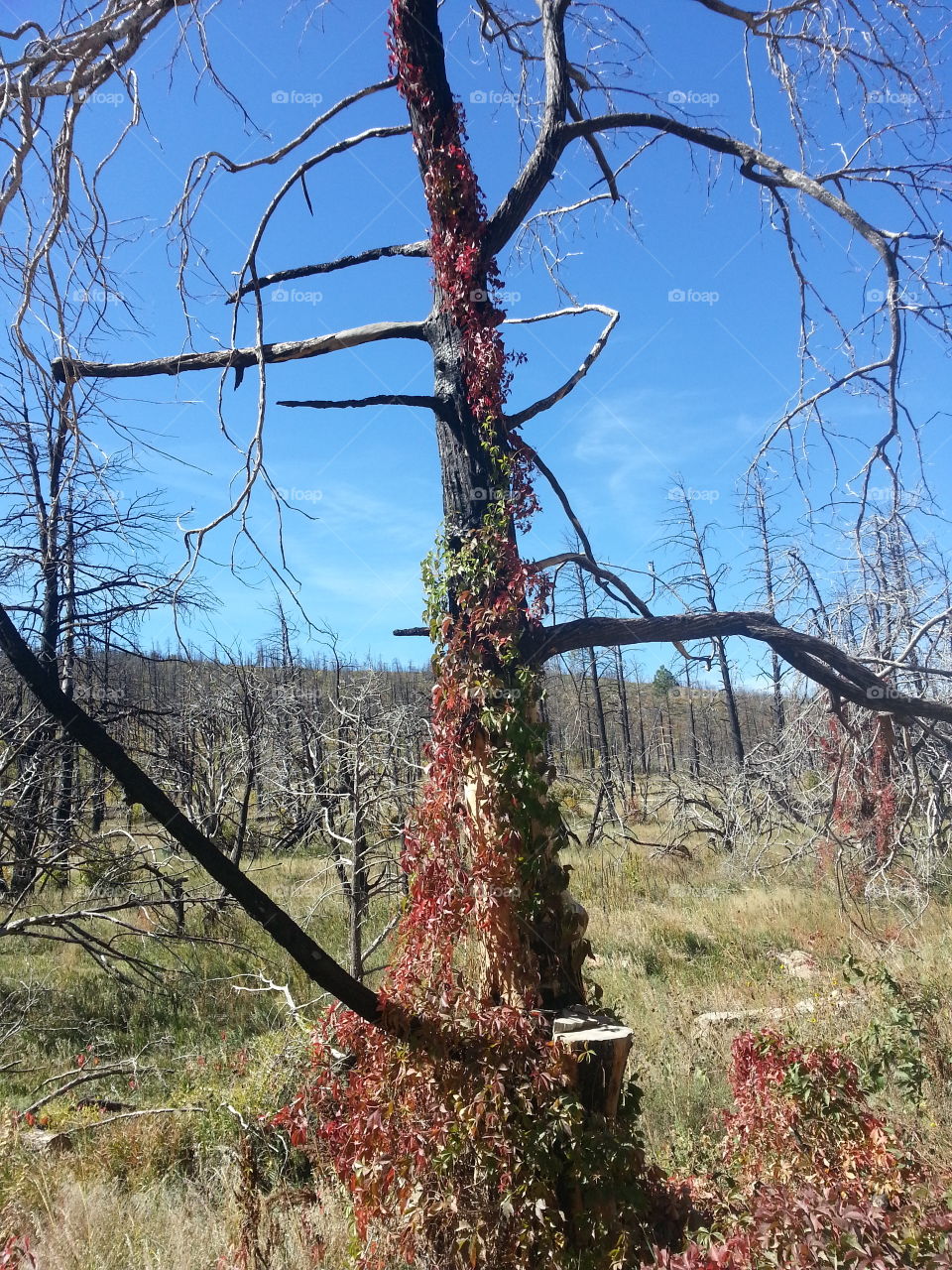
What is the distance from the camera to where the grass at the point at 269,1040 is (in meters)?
4.41

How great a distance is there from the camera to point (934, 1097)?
584cm

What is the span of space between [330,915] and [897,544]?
9367 millimetres

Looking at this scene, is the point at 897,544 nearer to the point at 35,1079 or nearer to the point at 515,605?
the point at 515,605

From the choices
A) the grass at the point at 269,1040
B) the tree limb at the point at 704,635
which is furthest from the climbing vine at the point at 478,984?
Answer: the grass at the point at 269,1040

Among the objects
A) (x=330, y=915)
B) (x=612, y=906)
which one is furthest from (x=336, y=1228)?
(x=612, y=906)

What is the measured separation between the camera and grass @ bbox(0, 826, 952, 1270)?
441 cm

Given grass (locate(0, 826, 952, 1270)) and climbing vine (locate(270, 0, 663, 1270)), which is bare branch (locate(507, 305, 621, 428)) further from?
grass (locate(0, 826, 952, 1270))

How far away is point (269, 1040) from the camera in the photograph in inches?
297

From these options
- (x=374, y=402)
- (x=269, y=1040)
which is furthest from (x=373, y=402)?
(x=269, y=1040)
